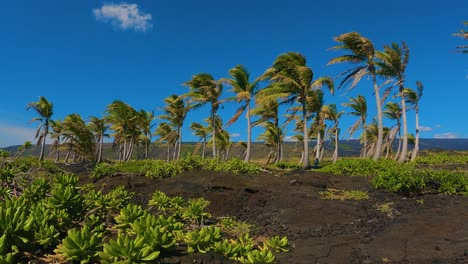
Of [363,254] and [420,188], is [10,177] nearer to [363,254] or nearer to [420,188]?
[363,254]

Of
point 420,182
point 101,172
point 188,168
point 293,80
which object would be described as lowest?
point 101,172

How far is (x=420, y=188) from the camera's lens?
11688 mm

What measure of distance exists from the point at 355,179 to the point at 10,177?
12388 mm

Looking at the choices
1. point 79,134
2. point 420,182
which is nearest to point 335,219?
point 420,182

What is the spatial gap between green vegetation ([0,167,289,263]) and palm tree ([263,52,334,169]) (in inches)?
776

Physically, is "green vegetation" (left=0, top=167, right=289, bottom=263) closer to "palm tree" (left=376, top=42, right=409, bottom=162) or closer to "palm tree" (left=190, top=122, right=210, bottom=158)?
"palm tree" (left=376, top=42, right=409, bottom=162)

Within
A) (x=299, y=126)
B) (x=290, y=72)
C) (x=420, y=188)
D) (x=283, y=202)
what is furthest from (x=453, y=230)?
(x=299, y=126)

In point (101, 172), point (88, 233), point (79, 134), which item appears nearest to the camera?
point (88, 233)

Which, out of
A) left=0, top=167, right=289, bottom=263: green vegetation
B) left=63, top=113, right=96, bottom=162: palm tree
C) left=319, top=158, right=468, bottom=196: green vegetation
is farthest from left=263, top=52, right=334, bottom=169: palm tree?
left=63, top=113, right=96, bottom=162: palm tree

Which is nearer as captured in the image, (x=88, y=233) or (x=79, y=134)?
(x=88, y=233)

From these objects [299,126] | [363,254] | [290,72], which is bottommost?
[363,254]

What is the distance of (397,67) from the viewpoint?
2450 centimetres

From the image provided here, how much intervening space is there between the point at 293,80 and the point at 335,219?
55.2 ft

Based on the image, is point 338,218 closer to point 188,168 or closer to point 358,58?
point 188,168
